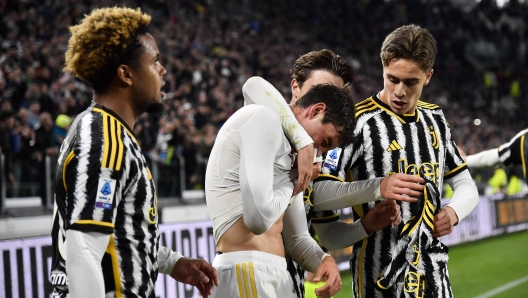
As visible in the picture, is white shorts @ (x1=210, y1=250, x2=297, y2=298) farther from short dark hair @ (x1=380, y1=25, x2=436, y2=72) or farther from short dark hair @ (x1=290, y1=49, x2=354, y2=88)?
short dark hair @ (x1=380, y1=25, x2=436, y2=72)

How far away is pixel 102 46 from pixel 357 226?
5.37ft

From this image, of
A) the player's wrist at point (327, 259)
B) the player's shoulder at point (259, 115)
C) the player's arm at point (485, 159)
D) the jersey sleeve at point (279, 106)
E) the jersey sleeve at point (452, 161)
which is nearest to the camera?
the player's shoulder at point (259, 115)

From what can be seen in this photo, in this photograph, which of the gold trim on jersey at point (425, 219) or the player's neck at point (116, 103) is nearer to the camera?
the player's neck at point (116, 103)

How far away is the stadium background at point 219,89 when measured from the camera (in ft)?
21.6

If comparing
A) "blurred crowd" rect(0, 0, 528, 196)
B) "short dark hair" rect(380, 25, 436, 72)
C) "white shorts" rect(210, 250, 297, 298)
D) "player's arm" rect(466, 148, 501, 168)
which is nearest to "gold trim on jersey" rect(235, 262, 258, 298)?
"white shorts" rect(210, 250, 297, 298)

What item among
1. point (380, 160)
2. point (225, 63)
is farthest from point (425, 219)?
point (225, 63)

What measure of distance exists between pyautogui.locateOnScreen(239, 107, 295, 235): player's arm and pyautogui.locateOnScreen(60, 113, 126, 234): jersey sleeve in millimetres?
484

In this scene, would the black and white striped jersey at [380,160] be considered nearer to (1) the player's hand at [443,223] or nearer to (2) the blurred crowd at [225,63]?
(1) the player's hand at [443,223]

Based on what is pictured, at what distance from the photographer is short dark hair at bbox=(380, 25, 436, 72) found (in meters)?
3.12

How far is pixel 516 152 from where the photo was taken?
10.9ft

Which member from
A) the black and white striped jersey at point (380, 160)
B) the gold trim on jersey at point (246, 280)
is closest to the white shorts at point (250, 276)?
the gold trim on jersey at point (246, 280)

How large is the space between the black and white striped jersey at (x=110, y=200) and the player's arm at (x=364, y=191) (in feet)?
3.76

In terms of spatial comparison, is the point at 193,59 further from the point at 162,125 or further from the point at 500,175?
the point at 500,175

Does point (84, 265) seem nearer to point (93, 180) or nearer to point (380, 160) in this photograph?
point (93, 180)
